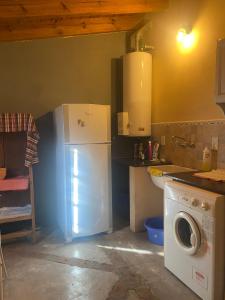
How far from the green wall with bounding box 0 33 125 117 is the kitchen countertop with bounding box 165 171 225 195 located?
6.17ft

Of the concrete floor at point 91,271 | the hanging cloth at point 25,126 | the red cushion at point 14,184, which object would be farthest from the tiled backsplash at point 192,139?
the red cushion at point 14,184

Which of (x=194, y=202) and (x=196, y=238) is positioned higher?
(x=194, y=202)

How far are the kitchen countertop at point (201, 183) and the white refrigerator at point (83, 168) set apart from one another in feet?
3.20

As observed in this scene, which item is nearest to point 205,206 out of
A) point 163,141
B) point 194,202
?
point 194,202

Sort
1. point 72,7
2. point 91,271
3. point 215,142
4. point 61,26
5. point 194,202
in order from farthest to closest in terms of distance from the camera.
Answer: point 61,26 → point 72,7 → point 215,142 → point 91,271 → point 194,202

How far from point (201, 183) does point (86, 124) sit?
55.8 inches

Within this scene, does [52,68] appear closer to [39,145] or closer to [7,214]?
[39,145]

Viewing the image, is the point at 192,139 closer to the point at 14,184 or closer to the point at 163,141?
the point at 163,141

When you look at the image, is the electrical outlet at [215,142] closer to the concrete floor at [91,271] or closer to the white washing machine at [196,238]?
the white washing machine at [196,238]

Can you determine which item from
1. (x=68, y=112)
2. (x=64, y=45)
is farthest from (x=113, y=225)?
(x=64, y=45)

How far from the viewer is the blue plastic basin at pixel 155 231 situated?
111 inches

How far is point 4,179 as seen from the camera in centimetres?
299

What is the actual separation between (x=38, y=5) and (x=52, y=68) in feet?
3.01

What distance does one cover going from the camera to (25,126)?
287 centimetres
